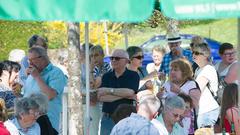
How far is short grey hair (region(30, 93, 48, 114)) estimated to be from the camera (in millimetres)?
6782

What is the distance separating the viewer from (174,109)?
6.78m

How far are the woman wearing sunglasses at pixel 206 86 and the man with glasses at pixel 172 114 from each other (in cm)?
93

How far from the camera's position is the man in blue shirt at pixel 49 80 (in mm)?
7621

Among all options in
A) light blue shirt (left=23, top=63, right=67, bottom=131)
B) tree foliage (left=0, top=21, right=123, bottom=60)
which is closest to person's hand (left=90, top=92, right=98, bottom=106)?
light blue shirt (left=23, top=63, right=67, bottom=131)

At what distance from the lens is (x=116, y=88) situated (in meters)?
8.12

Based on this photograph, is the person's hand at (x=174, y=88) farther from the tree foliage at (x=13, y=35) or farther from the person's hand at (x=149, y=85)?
the tree foliage at (x=13, y=35)

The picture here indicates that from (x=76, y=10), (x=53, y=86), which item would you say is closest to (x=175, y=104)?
(x=53, y=86)

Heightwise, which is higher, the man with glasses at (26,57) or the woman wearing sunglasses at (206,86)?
the man with glasses at (26,57)

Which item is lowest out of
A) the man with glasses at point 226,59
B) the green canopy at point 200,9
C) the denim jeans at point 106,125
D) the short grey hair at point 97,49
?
the denim jeans at point 106,125

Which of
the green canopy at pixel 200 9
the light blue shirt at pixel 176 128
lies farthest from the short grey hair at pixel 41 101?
the green canopy at pixel 200 9

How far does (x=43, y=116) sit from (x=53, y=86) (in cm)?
63

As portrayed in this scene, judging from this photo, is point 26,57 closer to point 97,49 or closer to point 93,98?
point 97,49

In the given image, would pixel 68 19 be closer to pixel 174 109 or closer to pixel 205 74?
pixel 174 109

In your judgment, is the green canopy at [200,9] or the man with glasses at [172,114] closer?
the green canopy at [200,9]
